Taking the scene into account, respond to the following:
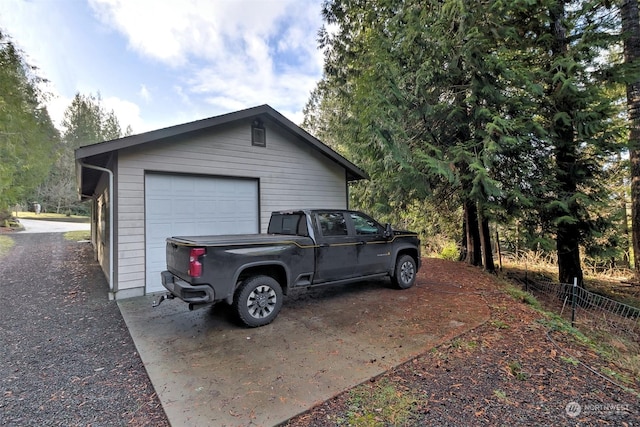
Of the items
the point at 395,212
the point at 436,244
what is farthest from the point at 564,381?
the point at 436,244

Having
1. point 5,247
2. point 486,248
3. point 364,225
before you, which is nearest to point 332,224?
point 364,225

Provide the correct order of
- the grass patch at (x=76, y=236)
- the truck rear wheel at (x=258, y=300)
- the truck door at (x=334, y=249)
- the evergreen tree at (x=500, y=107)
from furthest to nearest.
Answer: the grass patch at (x=76, y=236) < the evergreen tree at (x=500, y=107) < the truck door at (x=334, y=249) < the truck rear wheel at (x=258, y=300)

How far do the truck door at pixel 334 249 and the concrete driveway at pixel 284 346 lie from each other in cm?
58

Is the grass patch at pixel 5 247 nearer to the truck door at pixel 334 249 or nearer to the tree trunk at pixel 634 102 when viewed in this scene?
the truck door at pixel 334 249

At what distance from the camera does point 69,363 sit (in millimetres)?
3412

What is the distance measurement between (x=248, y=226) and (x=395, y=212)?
4953mm

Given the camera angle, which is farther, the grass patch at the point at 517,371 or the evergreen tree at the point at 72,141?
the evergreen tree at the point at 72,141

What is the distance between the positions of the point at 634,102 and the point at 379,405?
9.86 m

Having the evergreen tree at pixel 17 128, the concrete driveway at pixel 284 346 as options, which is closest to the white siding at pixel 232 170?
the concrete driveway at pixel 284 346

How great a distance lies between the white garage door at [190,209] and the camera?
607cm

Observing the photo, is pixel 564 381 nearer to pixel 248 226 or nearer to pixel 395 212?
pixel 248 226

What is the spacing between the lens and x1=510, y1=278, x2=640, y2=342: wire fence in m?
5.16

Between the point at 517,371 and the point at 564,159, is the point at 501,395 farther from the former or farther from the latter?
the point at 564,159

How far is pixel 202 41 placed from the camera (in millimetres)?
10352
